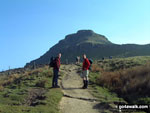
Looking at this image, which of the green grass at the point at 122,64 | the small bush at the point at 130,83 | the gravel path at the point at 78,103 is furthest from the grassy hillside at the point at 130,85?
the green grass at the point at 122,64

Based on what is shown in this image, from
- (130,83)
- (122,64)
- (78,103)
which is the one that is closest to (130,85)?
(130,83)

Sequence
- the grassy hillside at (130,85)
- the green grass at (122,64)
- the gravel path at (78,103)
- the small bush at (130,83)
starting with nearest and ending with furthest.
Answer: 1. the gravel path at (78,103)
2. the grassy hillside at (130,85)
3. the small bush at (130,83)
4. the green grass at (122,64)

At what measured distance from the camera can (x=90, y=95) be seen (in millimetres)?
12383

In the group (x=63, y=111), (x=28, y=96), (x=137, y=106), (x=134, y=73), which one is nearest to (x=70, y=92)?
(x=28, y=96)

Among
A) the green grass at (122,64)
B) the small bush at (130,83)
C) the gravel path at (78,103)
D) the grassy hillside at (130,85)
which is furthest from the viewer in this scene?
the green grass at (122,64)

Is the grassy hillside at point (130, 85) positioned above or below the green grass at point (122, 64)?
below

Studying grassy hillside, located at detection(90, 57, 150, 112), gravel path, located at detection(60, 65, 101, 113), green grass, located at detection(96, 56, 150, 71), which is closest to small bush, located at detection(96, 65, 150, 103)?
grassy hillside, located at detection(90, 57, 150, 112)

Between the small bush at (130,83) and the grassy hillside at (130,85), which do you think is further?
the small bush at (130,83)

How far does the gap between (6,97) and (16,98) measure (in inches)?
30.8

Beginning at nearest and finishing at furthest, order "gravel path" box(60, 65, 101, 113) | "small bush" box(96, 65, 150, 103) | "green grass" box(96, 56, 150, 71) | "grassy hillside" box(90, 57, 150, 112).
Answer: "gravel path" box(60, 65, 101, 113) < "grassy hillside" box(90, 57, 150, 112) < "small bush" box(96, 65, 150, 103) < "green grass" box(96, 56, 150, 71)

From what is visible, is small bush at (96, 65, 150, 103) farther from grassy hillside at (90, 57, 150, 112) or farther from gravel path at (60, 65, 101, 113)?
gravel path at (60, 65, 101, 113)

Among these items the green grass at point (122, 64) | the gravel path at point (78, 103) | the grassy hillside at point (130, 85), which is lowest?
the gravel path at point (78, 103)

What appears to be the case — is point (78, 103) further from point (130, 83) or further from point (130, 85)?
point (130, 83)

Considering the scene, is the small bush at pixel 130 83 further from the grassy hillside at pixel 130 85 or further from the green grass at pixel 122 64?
the green grass at pixel 122 64
